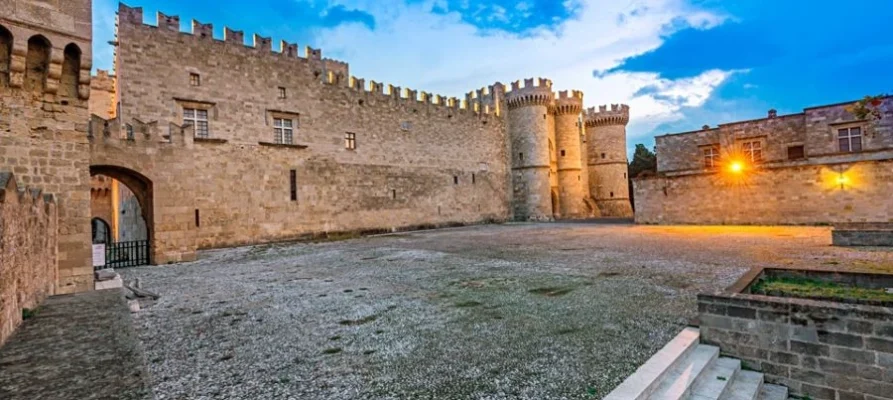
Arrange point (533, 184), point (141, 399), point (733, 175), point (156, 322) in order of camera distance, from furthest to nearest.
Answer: point (533, 184) < point (733, 175) < point (156, 322) < point (141, 399)

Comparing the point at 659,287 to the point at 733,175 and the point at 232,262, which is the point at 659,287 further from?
the point at 733,175

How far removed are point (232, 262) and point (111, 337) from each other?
813 cm

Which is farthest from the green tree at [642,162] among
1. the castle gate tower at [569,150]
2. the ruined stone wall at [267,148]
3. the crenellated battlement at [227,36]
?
the crenellated battlement at [227,36]

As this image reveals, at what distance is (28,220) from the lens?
4992 mm

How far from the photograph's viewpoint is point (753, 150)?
80.1ft

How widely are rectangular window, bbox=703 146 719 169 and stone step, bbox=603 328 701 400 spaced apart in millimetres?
25489

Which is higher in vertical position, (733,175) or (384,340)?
(733,175)

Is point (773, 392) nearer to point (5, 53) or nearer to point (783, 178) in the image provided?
point (5, 53)

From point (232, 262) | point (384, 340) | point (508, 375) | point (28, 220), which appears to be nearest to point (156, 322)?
point (28, 220)

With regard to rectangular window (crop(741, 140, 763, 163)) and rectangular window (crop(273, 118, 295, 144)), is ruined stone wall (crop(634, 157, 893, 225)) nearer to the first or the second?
rectangular window (crop(741, 140, 763, 163))

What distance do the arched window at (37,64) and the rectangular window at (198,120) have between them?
30.1 ft

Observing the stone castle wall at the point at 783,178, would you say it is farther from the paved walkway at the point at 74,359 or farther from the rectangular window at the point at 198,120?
the paved walkway at the point at 74,359

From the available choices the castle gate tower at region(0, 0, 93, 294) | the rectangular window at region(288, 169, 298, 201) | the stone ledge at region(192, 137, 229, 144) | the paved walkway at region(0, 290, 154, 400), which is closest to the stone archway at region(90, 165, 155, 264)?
the stone ledge at region(192, 137, 229, 144)

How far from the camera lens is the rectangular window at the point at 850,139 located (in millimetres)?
21031
